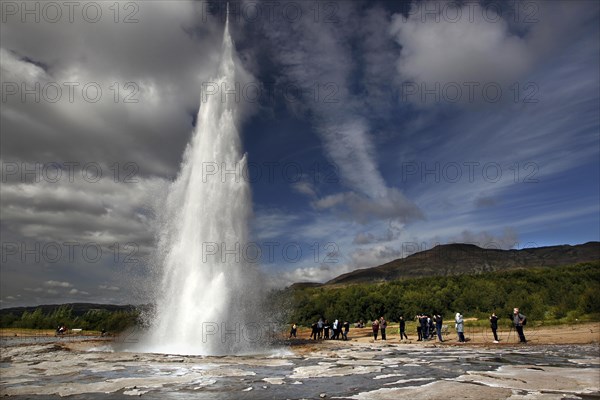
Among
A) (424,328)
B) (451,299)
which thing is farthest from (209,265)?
(451,299)

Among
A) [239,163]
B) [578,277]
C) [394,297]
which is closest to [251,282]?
[239,163]

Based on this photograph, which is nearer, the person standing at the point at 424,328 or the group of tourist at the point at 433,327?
the group of tourist at the point at 433,327

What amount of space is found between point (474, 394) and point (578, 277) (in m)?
73.7

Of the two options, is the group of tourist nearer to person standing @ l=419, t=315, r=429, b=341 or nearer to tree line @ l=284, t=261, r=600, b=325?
person standing @ l=419, t=315, r=429, b=341

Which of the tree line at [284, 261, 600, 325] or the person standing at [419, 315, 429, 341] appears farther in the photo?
the tree line at [284, 261, 600, 325]

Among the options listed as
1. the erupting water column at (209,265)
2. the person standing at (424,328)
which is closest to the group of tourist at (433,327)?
Answer: the person standing at (424,328)

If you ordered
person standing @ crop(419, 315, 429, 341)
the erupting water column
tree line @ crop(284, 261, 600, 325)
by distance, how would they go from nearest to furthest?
the erupting water column < person standing @ crop(419, 315, 429, 341) < tree line @ crop(284, 261, 600, 325)

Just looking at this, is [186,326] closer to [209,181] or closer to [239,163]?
[209,181]

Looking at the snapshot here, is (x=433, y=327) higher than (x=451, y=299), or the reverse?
(x=451, y=299)

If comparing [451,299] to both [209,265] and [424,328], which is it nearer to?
[424,328]

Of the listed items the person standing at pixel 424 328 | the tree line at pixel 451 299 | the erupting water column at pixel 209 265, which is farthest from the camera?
the tree line at pixel 451 299

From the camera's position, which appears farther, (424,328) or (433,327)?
(433,327)

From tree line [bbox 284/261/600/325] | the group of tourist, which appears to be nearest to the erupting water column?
the group of tourist

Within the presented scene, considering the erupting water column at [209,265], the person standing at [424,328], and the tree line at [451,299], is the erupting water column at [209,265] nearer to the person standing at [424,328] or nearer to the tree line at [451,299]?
the person standing at [424,328]
